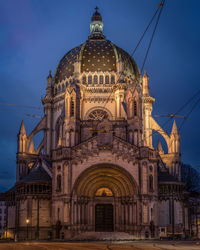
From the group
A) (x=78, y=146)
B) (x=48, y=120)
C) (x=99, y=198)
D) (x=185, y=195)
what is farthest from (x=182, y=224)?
(x=48, y=120)

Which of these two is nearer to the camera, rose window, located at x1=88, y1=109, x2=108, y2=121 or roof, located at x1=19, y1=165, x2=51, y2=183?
roof, located at x1=19, y1=165, x2=51, y2=183

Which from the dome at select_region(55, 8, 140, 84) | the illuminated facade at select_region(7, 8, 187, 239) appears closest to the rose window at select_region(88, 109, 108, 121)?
the illuminated facade at select_region(7, 8, 187, 239)

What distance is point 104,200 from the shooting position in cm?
5012

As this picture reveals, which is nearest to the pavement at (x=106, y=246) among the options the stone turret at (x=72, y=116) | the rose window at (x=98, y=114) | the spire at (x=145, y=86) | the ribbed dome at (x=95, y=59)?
the stone turret at (x=72, y=116)

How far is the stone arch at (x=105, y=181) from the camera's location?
155 feet

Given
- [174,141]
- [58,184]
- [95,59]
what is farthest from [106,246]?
[95,59]

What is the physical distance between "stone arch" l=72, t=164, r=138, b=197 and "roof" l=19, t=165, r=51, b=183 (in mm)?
6236

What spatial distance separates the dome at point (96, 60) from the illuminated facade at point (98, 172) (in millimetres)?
238

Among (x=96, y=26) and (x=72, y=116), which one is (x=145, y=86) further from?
(x=72, y=116)

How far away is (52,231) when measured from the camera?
151 ft

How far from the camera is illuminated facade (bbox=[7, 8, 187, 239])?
4681cm

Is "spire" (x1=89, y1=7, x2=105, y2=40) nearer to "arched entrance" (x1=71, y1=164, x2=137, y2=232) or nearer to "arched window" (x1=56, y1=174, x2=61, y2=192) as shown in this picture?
"arched entrance" (x1=71, y1=164, x2=137, y2=232)

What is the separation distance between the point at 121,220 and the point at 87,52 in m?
29.3

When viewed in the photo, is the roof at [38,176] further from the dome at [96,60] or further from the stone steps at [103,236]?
the dome at [96,60]
